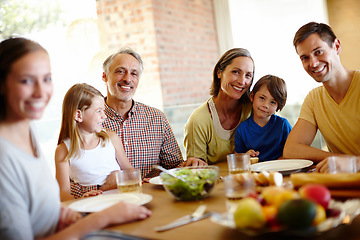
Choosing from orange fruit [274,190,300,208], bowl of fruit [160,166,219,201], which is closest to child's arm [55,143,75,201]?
bowl of fruit [160,166,219,201]

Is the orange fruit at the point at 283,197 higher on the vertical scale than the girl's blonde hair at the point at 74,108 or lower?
lower

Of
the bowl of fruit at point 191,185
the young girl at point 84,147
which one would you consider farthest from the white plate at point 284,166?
the young girl at point 84,147

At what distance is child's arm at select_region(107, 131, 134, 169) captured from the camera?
221 cm

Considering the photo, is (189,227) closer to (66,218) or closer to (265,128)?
(66,218)

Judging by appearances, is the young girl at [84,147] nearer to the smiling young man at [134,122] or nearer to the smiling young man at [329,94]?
the smiling young man at [134,122]

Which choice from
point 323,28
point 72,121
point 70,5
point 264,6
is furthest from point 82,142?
point 264,6

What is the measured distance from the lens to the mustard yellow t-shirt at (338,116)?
198 cm

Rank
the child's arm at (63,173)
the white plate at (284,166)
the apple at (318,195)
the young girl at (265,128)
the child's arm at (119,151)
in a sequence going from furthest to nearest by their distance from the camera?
the young girl at (265,128), the child's arm at (119,151), the child's arm at (63,173), the white plate at (284,166), the apple at (318,195)

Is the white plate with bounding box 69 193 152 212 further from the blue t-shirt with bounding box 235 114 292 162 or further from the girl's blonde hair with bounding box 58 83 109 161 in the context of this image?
the blue t-shirt with bounding box 235 114 292 162

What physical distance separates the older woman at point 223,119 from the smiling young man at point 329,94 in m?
0.46

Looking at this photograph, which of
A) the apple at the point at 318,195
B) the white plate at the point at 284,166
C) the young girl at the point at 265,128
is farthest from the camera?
the young girl at the point at 265,128

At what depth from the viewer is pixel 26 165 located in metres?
1.06

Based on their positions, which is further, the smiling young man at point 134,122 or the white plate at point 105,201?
the smiling young man at point 134,122

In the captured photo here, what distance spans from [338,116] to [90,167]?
1.40 metres
